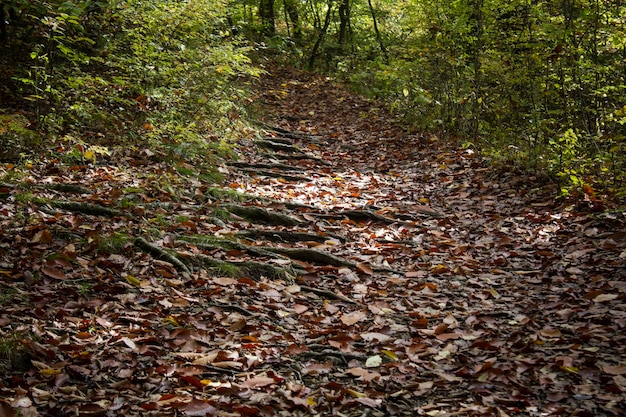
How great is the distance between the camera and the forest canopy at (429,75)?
23.8 ft

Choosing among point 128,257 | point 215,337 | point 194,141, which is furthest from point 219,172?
point 215,337

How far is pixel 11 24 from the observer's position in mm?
8609

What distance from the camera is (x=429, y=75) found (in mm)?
11875

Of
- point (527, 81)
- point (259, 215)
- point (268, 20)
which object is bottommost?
point (259, 215)

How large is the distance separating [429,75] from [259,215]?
6698 mm

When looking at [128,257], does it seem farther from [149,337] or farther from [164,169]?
[164,169]

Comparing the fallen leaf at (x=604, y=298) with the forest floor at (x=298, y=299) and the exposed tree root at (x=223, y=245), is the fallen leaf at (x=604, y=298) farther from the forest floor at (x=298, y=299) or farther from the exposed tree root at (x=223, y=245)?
the exposed tree root at (x=223, y=245)

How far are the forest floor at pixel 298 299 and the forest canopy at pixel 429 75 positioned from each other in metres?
0.79

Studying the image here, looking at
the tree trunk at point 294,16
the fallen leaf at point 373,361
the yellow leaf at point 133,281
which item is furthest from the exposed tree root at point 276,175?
the tree trunk at point 294,16

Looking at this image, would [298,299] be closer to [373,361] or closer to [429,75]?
[373,361]

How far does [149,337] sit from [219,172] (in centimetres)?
461

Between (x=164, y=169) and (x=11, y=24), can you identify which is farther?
(x=11, y=24)

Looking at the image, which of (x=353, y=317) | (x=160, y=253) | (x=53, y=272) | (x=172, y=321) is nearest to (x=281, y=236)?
(x=160, y=253)

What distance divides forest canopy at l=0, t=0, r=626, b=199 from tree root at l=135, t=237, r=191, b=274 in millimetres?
2624
